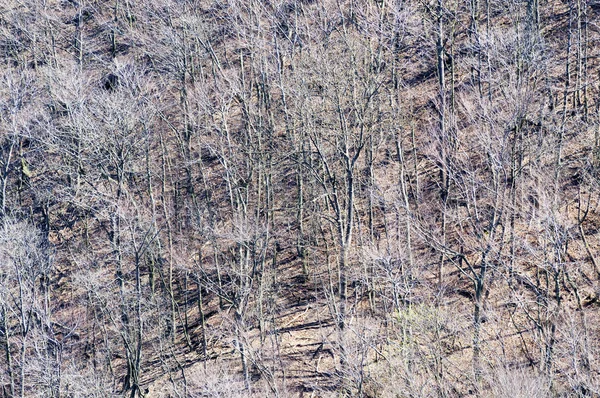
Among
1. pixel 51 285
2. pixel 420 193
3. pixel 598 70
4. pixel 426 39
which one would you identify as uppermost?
pixel 426 39

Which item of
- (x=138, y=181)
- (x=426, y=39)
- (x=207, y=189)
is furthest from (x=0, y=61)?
(x=426, y=39)

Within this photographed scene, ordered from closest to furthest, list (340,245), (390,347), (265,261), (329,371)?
1. (390,347)
2. (329,371)
3. (340,245)
4. (265,261)

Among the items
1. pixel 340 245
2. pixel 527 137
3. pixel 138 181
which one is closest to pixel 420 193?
pixel 340 245

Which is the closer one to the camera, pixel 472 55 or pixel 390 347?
pixel 390 347

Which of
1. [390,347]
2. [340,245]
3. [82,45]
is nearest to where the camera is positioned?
[390,347]

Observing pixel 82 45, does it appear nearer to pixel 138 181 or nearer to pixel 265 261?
pixel 138 181

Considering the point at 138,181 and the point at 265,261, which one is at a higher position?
the point at 138,181
